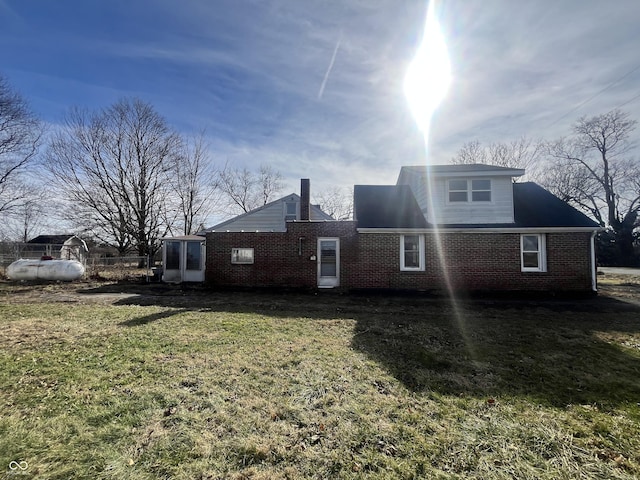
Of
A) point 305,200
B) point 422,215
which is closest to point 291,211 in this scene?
point 305,200

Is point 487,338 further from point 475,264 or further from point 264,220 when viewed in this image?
point 264,220

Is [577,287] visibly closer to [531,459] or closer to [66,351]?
[531,459]

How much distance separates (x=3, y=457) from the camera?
2.51m

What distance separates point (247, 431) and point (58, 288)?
48.4 ft

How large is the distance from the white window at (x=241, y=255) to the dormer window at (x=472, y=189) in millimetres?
8691

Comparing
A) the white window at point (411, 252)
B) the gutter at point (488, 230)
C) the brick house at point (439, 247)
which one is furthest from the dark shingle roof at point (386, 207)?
the white window at point (411, 252)

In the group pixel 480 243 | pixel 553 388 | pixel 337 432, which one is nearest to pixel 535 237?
pixel 480 243

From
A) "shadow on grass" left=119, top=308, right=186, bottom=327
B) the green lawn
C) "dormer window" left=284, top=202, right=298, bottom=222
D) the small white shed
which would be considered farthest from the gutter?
"dormer window" left=284, top=202, right=298, bottom=222

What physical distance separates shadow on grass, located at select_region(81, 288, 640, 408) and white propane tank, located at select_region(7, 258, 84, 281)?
7.51 metres

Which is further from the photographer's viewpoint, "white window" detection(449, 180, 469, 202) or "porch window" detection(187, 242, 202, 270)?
"porch window" detection(187, 242, 202, 270)

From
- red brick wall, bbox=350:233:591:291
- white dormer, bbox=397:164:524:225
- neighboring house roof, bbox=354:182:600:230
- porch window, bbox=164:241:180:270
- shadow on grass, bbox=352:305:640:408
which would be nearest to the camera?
shadow on grass, bbox=352:305:640:408

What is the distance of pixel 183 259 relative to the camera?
14625mm

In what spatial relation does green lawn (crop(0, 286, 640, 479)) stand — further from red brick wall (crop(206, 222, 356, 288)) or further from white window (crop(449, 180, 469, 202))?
white window (crop(449, 180, 469, 202))

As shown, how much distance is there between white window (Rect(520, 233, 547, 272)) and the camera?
11766mm
